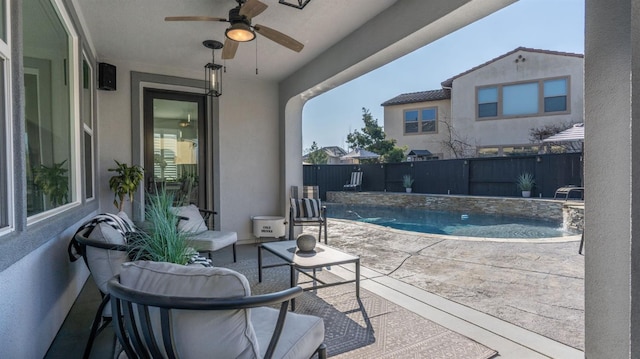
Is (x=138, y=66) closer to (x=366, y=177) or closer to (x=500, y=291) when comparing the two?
(x=500, y=291)

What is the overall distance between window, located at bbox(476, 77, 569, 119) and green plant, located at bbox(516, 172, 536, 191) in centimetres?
363

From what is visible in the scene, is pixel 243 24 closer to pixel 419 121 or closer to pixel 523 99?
pixel 523 99

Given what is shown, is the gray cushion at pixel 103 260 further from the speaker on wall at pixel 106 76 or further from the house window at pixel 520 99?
the house window at pixel 520 99

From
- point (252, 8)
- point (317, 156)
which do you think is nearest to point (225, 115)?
point (252, 8)

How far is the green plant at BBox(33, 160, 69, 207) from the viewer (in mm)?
2258

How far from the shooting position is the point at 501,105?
1302 centimetres

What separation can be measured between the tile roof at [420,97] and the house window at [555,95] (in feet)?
11.6

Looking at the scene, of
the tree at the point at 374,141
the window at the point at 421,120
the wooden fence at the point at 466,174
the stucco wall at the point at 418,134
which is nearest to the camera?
the wooden fence at the point at 466,174

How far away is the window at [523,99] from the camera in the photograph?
12.1 meters

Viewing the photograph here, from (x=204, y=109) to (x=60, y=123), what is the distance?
2.75 metres

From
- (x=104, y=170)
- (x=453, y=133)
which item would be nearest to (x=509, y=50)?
(x=453, y=133)

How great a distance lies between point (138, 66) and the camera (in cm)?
484

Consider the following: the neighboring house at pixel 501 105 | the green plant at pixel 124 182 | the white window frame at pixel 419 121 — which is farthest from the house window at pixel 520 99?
the green plant at pixel 124 182

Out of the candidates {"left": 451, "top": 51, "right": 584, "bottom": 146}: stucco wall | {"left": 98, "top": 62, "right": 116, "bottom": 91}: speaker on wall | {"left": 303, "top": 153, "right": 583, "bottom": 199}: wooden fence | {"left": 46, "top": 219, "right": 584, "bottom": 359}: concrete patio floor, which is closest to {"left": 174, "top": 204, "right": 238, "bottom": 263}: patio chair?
{"left": 46, "top": 219, "right": 584, "bottom": 359}: concrete patio floor
